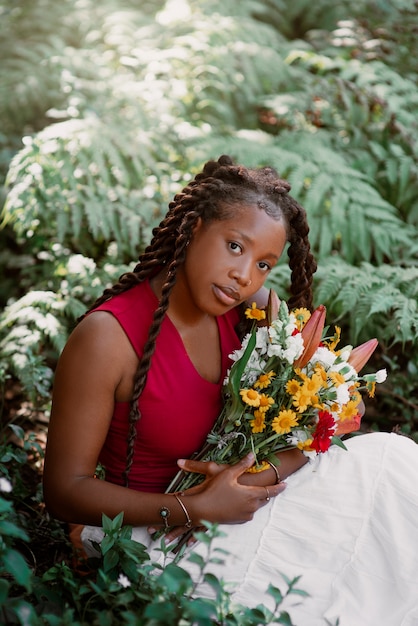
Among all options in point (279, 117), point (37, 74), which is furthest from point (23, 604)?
point (37, 74)

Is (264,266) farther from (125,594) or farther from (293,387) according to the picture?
(125,594)

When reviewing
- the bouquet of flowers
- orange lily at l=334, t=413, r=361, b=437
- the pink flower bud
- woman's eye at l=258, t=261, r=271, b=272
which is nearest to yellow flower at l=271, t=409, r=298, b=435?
the bouquet of flowers

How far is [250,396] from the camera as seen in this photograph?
85.7 inches

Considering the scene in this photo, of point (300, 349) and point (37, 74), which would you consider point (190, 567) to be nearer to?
point (300, 349)

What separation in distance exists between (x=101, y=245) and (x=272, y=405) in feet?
7.78

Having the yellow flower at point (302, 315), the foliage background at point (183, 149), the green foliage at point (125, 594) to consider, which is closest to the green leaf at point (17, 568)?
the green foliage at point (125, 594)

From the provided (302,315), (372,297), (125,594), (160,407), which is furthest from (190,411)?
(372,297)

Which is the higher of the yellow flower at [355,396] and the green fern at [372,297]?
the yellow flower at [355,396]

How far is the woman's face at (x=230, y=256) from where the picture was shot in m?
2.19

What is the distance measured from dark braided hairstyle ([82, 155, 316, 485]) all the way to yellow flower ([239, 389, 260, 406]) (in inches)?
12.1

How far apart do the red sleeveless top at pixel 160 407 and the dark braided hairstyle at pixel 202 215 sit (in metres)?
0.04

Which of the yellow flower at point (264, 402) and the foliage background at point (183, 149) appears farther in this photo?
Answer: the foliage background at point (183, 149)

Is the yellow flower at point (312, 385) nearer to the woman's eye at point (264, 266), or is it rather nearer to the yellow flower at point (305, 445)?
the yellow flower at point (305, 445)

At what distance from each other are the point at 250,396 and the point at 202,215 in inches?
22.6
